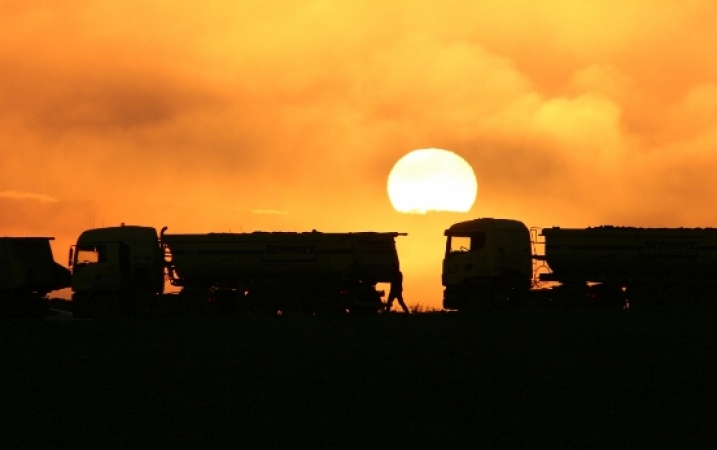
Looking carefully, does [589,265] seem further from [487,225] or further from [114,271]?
[114,271]

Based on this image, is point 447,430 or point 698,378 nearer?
point 447,430

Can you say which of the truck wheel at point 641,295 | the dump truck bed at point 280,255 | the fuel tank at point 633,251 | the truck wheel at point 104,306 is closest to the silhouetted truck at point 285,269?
the dump truck bed at point 280,255

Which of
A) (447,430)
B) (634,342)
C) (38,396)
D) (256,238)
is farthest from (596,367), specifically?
(256,238)

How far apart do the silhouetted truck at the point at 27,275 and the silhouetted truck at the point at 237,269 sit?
1095mm

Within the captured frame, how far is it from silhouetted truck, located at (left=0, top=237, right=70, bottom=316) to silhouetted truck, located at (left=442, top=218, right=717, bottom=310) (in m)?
16.2

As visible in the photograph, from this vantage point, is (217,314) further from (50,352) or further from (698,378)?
(698,378)

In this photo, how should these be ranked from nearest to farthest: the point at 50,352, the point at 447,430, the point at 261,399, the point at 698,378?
the point at 447,430 < the point at 261,399 < the point at 698,378 < the point at 50,352

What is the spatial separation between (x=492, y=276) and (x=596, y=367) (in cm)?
2237

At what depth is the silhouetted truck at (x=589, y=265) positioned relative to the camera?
5081 cm

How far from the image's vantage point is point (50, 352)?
31875 millimetres

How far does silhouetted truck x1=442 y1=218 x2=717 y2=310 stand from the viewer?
50.8 metres

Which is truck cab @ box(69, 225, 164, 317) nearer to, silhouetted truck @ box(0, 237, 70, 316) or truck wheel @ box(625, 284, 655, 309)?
silhouetted truck @ box(0, 237, 70, 316)

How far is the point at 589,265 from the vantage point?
51.7 meters

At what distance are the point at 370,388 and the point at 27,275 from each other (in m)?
29.9
